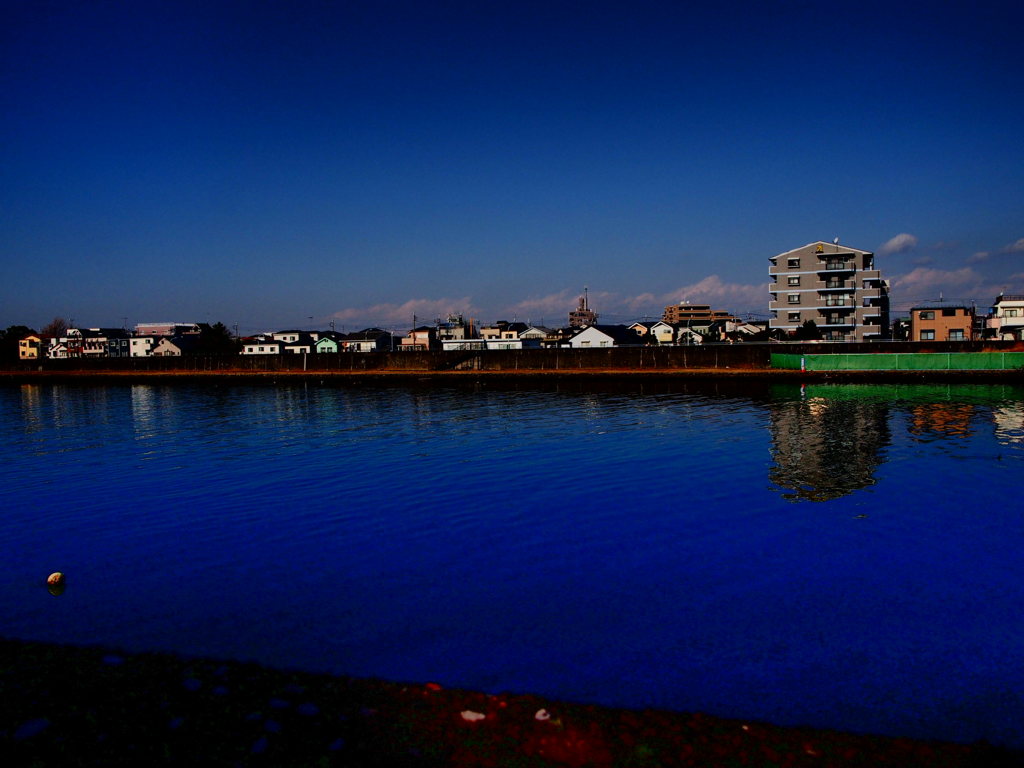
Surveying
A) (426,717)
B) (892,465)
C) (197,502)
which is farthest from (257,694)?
(892,465)

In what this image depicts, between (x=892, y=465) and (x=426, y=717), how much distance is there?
20.2 metres

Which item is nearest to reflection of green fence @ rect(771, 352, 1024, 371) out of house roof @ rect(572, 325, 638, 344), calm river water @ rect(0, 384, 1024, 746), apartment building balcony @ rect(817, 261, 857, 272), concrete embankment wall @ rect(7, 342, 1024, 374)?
concrete embankment wall @ rect(7, 342, 1024, 374)

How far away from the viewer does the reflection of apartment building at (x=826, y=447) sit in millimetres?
18766

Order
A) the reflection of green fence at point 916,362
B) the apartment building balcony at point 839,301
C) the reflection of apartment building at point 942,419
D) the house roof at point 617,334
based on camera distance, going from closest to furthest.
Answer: the reflection of apartment building at point 942,419
the reflection of green fence at point 916,362
the apartment building balcony at point 839,301
the house roof at point 617,334

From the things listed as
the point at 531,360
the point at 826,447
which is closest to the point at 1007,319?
the point at 531,360

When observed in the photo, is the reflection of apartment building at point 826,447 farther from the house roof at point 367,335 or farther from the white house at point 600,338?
the house roof at point 367,335

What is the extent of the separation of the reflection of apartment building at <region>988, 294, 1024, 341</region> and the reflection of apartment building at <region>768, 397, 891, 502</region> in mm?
69948

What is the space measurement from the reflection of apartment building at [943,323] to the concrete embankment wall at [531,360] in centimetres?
2053

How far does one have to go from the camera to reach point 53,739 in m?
5.90

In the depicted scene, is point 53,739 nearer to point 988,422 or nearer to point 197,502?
point 197,502

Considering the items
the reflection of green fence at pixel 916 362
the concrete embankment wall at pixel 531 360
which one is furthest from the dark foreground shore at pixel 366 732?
the concrete embankment wall at pixel 531 360

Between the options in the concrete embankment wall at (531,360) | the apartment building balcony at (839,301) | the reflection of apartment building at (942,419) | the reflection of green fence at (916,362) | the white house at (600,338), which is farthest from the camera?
the white house at (600,338)

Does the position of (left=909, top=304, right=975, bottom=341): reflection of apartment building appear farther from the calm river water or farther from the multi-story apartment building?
the calm river water

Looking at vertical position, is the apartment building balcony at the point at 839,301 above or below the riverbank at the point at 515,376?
above
